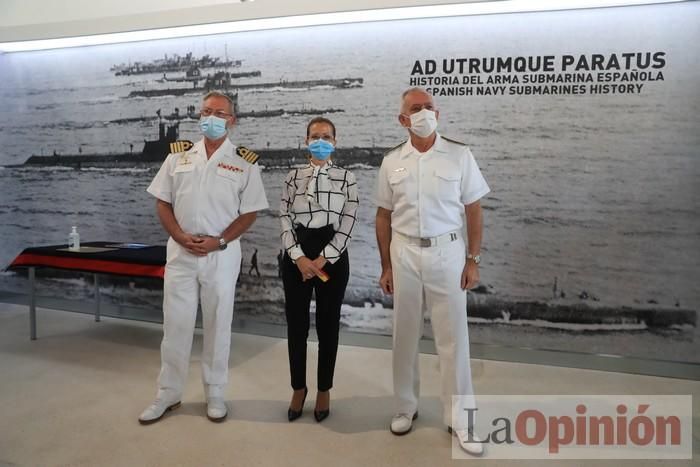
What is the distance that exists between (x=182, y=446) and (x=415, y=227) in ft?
5.38

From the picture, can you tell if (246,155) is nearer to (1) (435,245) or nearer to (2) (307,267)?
(2) (307,267)

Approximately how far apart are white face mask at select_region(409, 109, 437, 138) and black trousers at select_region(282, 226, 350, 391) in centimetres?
69

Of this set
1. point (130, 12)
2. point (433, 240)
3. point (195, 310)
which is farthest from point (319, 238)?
point (130, 12)

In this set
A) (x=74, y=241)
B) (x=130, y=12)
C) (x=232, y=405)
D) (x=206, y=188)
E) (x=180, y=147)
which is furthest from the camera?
(x=130, y=12)

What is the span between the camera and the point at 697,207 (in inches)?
139

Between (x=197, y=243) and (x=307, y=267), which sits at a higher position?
(x=197, y=243)

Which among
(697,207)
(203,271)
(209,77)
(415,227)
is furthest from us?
(209,77)

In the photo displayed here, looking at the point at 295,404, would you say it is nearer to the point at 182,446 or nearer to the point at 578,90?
the point at 182,446

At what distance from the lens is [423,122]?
8.05 feet

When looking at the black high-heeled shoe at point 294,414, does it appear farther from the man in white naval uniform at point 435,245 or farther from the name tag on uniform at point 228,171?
the name tag on uniform at point 228,171

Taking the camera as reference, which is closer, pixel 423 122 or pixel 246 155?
pixel 423 122

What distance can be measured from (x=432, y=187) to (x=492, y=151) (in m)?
1.65

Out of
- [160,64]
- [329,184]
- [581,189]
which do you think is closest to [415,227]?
[329,184]

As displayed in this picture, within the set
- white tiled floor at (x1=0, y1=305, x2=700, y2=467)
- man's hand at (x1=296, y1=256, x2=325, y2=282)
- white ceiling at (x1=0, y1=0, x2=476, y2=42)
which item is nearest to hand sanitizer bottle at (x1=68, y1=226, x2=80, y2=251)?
white tiled floor at (x1=0, y1=305, x2=700, y2=467)
